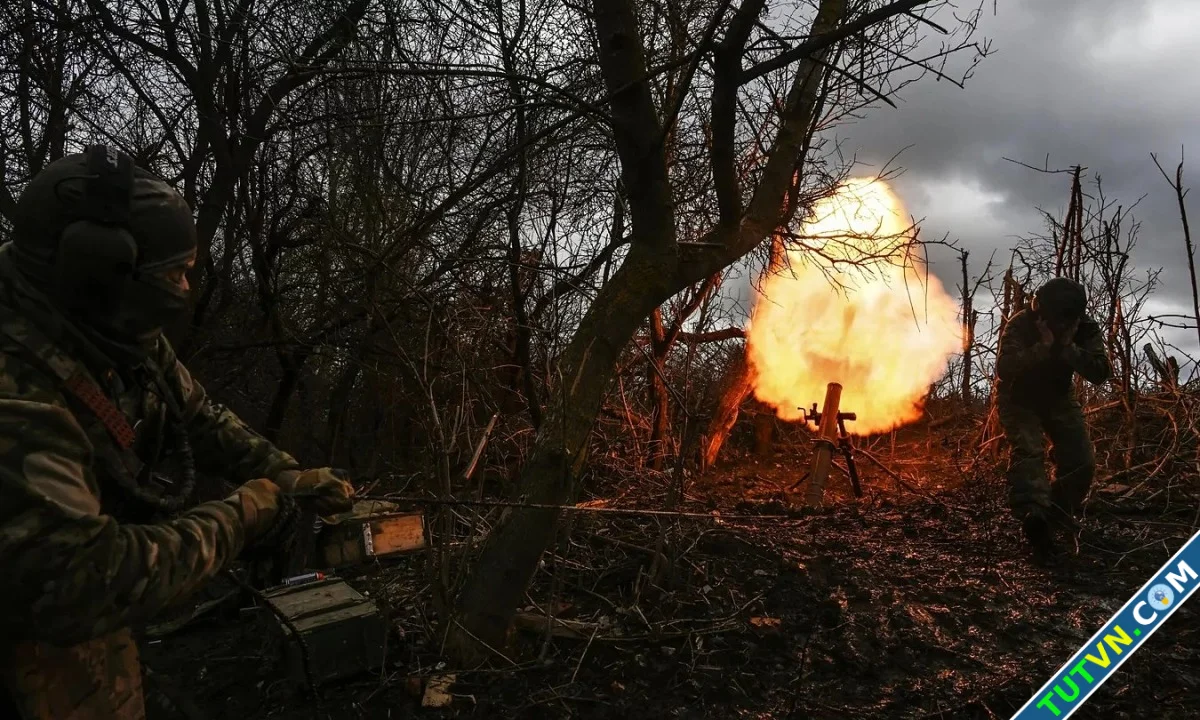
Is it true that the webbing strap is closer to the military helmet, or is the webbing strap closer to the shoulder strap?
the shoulder strap

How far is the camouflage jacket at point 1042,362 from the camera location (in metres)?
5.46

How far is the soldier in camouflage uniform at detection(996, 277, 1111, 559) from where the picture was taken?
214 inches

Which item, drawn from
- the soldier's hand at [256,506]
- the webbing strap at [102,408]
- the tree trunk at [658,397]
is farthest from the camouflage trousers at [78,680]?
the tree trunk at [658,397]

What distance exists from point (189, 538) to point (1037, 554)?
5.76 meters

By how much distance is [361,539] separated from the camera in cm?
454

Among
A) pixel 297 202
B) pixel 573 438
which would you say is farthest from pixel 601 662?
pixel 297 202

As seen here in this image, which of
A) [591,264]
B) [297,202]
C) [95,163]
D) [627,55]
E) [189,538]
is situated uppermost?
[297,202]

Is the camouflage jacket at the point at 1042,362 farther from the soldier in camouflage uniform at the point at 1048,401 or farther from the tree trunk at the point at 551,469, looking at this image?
the tree trunk at the point at 551,469

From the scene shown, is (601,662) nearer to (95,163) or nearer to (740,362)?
(95,163)

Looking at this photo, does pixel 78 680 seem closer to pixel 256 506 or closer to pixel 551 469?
pixel 256 506

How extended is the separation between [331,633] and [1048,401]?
5.57 metres

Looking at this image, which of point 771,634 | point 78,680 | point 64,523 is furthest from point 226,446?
point 771,634

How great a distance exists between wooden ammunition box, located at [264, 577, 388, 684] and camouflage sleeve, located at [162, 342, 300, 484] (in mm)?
1244

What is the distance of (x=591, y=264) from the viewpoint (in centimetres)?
644
